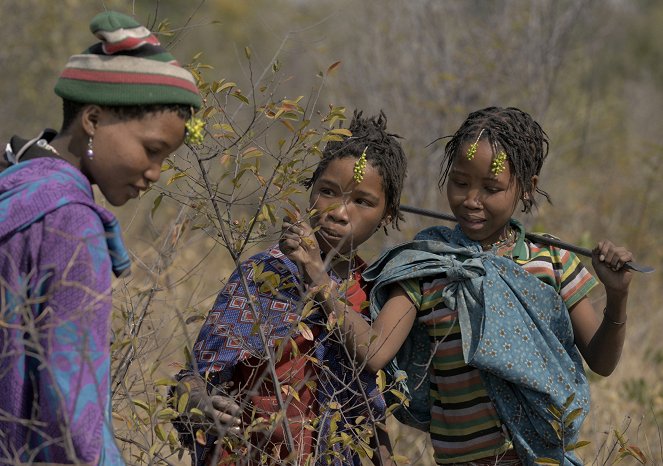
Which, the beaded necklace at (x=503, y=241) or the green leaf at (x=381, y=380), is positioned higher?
the beaded necklace at (x=503, y=241)

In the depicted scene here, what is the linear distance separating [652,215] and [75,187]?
7.77 meters

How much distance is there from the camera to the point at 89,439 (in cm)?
202

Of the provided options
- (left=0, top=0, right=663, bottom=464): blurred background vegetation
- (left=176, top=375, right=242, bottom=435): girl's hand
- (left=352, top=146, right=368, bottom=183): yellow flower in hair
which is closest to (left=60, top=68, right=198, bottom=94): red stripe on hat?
(left=176, top=375, right=242, bottom=435): girl's hand

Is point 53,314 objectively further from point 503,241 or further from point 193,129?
point 503,241

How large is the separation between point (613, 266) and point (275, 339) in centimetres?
96

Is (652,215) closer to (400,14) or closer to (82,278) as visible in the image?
(400,14)

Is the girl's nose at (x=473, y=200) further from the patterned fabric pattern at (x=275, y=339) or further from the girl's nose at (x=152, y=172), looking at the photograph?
the girl's nose at (x=152, y=172)

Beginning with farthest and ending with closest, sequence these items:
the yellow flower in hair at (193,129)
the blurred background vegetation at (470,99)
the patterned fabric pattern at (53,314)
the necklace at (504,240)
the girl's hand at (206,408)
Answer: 1. the blurred background vegetation at (470,99)
2. the necklace at (504,240)
3. the girl's hand at (206,408)
4. the yellow flower in hair at (193,129)
5. the patterned fabric pattern at (53,314)

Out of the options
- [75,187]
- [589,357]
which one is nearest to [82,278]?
[75,187]

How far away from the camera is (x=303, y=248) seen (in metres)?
2.75

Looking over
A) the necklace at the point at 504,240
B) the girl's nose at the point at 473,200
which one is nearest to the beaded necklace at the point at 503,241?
the necklace at the point at 504,240

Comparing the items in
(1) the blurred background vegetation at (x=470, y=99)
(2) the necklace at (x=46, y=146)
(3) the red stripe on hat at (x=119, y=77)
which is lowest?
(1) the blurred background vegetation at (x=470, y=99)

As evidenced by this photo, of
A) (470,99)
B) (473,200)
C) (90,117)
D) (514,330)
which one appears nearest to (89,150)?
(90,117)

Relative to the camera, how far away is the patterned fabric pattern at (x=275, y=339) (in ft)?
9.33
